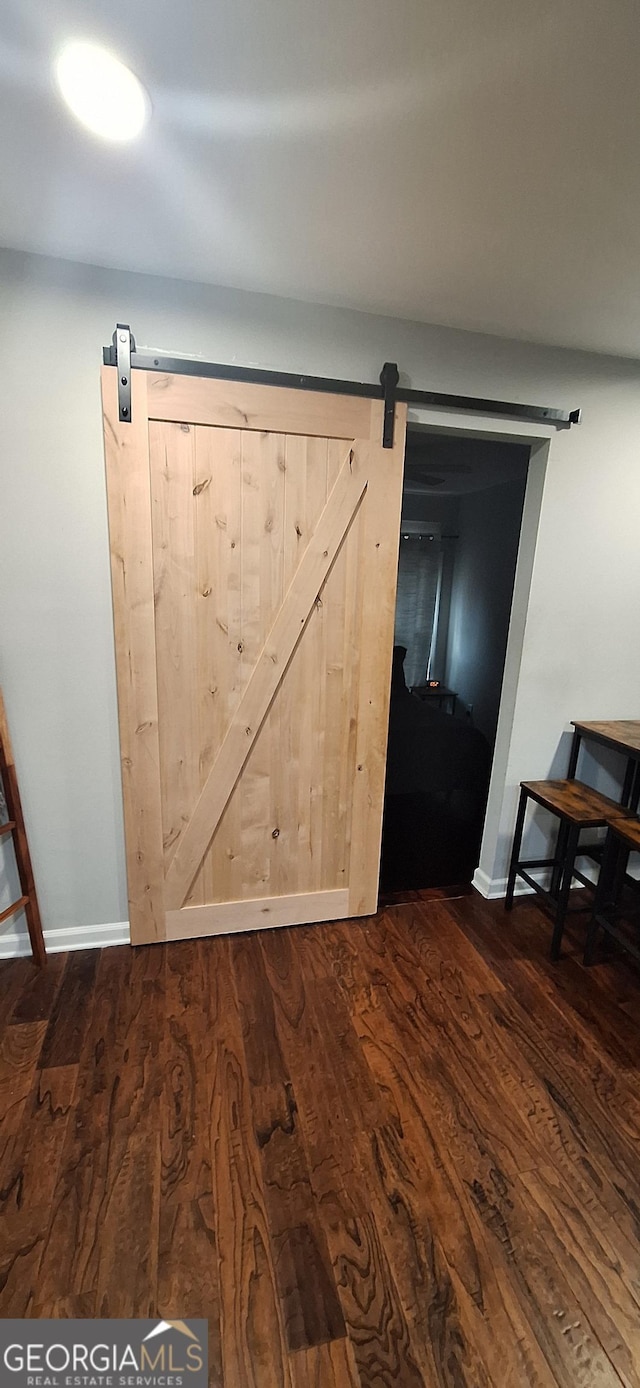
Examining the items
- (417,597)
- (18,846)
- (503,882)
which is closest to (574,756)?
(503,882)

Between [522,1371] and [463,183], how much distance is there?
2489mm

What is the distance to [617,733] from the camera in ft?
7.45

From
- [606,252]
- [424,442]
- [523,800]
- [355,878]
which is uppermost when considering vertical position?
[606,252]

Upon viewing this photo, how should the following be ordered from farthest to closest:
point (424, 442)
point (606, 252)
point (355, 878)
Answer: point (424, 442), point (355, 878), point (606, 252)

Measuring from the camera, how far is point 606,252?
1460 millimetres

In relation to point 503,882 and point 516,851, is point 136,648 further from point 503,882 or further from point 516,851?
point 503,882

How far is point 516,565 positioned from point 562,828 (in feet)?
3.88

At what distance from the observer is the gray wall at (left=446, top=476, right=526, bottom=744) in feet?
8.38

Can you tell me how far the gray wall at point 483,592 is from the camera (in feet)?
8.38

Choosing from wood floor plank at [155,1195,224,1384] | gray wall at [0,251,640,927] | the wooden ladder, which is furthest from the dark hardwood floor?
gray wall at [0,251,640,927]

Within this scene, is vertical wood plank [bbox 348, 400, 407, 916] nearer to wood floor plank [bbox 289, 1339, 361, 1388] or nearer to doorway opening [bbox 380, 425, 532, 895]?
doorway opening [bbox 380, 425, 532, 895]

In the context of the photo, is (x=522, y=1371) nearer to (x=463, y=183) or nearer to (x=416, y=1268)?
(x=416, y=1268)

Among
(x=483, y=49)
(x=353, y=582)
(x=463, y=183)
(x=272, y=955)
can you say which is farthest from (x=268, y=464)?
(x=272, y=955)

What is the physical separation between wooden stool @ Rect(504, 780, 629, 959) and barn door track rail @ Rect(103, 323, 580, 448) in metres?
1.49
